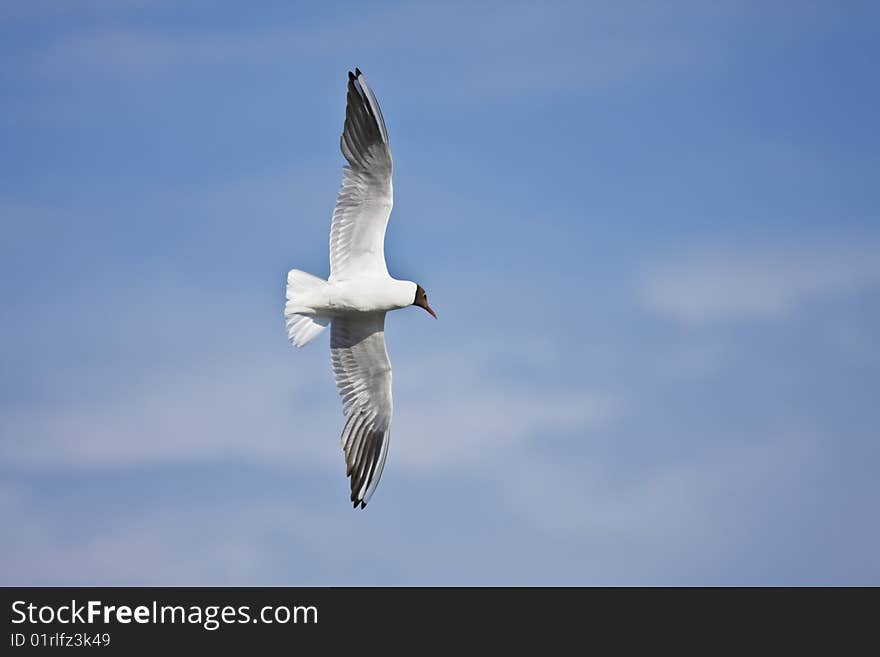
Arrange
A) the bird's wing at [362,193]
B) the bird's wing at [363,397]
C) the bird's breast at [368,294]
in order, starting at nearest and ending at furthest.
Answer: the bird's wing at [362,193] → the bird's breast at [368,294] → the bird's wing at [363,397]

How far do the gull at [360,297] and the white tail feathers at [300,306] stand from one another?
0.04 feet

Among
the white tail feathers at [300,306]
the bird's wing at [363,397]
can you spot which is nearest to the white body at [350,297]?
the white tail feathers at [300,306]

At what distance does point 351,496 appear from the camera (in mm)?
16828

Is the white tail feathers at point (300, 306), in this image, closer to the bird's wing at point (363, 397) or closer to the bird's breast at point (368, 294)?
the bird's breast at point (368, 294)

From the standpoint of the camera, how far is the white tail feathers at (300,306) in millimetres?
16031

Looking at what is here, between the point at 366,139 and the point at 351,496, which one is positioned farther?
the point at 351,496

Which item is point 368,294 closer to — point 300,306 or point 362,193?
point 300,306

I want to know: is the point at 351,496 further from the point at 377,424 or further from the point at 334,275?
the point at 334,275

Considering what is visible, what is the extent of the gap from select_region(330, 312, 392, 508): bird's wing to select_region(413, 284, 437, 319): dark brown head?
1.46 ft
